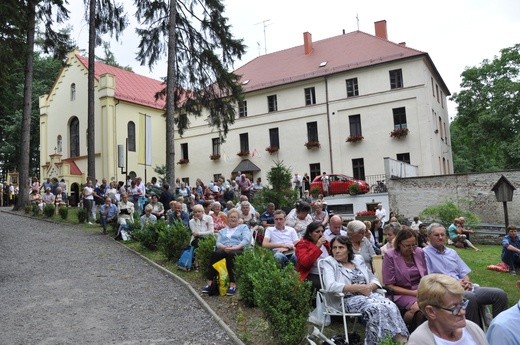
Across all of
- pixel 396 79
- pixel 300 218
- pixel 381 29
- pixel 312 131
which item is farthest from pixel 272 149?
pixel 300 218

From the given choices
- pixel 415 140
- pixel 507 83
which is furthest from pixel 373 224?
pixel 507 83

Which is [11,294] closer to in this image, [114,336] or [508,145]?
[114,336]

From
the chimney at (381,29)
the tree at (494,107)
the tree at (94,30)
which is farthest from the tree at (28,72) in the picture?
the tree at (494,107)

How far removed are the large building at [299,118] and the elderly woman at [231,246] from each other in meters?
21.2

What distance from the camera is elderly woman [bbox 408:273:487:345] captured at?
2.94 metres

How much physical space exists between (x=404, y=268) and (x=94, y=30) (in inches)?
774

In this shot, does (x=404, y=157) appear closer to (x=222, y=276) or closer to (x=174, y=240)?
(x=174, y=240)

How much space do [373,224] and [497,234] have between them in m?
8.29

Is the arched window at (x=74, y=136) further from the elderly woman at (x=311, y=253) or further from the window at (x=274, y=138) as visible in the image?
the elderly woman at (x=311, y=253)

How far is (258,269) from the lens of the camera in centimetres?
650

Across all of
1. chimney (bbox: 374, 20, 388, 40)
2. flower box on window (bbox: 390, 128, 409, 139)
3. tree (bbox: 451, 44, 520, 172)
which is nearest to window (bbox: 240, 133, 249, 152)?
flower box on window (bbox: 390, 128, 409, 139)

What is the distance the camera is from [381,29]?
3688cm

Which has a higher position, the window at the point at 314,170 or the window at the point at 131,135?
the window at the point at 131,135

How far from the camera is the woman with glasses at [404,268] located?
5.47 m
